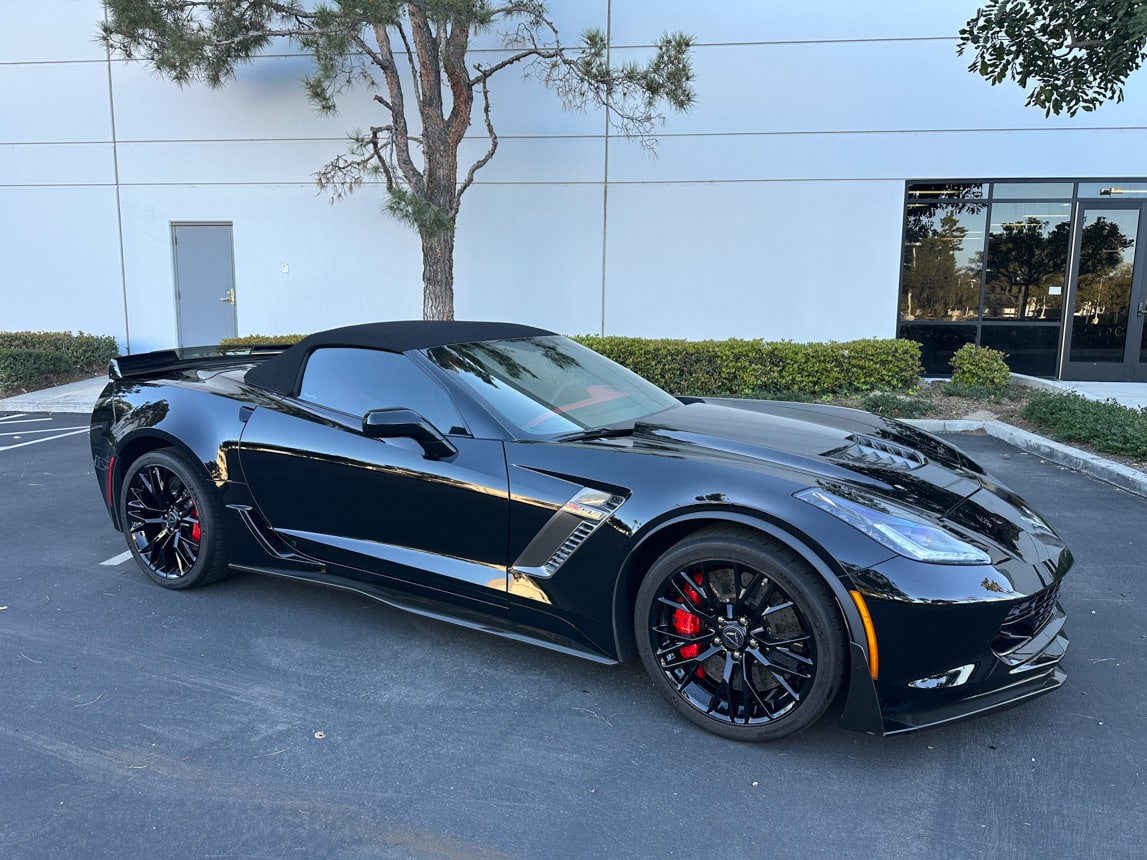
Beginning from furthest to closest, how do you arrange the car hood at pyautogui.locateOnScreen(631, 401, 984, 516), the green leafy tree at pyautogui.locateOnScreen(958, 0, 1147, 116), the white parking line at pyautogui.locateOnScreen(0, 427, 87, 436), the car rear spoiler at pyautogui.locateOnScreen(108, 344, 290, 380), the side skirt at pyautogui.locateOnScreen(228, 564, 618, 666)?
the white parking line at pyautogui.locateOnScreen(0, 427, 87, 436)
the green leafy tree at pyautogui.locateOnScreen(958, 0, 1147, 116)
the car rear spoiler at pyautogui.locateOnScreen(108, 344, 290, 380)
the side skirt at pyautogui.locateOnScreen(228, 564, 618, 666)
the car hood at pyautogui.locateOnScreen(631, 401, 984, 516)

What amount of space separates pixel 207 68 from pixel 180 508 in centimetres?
827

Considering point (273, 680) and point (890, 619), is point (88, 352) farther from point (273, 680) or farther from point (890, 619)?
point (890, 619)

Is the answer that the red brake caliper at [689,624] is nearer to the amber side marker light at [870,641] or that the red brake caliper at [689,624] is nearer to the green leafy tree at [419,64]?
the amber side marker light at [870,641]

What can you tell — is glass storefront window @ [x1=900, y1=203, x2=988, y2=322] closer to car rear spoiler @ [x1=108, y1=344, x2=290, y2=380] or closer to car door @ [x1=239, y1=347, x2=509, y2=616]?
car rear spoiler @ [x1=108, y1=344, x2=290, y2=380]

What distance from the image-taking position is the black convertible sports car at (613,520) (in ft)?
8.55

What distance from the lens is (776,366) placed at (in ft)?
32.4

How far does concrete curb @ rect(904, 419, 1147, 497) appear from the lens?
242 inches

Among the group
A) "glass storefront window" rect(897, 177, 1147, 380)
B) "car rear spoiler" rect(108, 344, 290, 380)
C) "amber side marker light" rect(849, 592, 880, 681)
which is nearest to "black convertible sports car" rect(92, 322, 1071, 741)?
"amber side marker light" rect(849, 592, 880, 681)

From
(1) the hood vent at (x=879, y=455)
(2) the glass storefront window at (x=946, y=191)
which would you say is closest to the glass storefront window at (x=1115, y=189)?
(2) the glass storefront window at (x=946, y=191)

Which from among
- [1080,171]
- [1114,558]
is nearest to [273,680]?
[1114,558]

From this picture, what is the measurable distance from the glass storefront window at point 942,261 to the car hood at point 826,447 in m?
8.42

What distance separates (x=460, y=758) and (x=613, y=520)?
0.99m

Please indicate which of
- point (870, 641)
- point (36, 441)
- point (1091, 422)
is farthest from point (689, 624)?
point (36, 441)

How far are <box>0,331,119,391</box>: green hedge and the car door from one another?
377 inches
